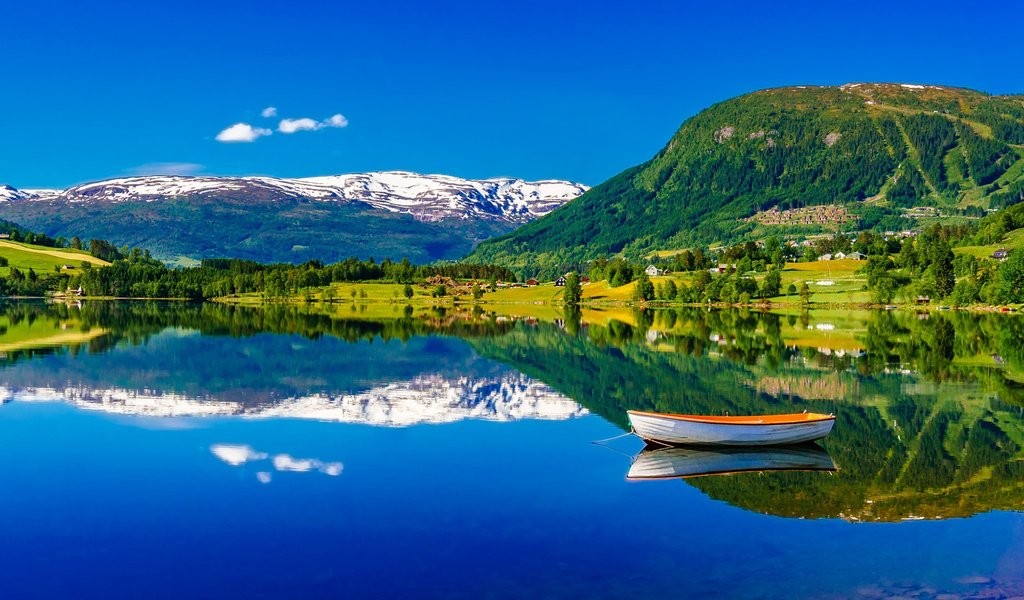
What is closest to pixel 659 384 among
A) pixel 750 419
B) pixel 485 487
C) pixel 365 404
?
pixel 365 404

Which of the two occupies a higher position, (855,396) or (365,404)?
(365,404)

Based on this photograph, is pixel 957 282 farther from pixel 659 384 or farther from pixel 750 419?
pixel 750 419

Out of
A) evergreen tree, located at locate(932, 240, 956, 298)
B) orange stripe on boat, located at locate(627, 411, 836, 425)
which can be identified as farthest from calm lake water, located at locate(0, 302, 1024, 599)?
evergreen tree, located at locate(932, 240, 956, 298)

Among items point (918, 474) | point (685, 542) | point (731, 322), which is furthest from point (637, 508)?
point (731, 322)

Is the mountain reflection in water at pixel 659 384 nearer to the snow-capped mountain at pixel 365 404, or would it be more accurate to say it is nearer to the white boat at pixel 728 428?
the snow-capped mountain at pixel 365 404

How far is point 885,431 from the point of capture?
4022cm

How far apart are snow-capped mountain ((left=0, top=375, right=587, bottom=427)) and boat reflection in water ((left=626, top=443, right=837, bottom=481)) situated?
11.1 metres

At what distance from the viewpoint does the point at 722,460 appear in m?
34.6

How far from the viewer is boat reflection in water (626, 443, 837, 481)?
32875 millimetres

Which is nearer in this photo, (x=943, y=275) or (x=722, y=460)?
(x=722, y=460)

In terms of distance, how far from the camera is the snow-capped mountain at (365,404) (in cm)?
4544

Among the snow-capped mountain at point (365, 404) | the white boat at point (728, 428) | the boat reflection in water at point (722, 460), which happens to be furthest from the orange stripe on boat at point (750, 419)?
the snow-capped mountain at point (365, 404)

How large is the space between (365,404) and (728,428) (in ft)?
72.7

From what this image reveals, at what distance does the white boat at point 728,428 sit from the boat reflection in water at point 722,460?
39 centimetres
